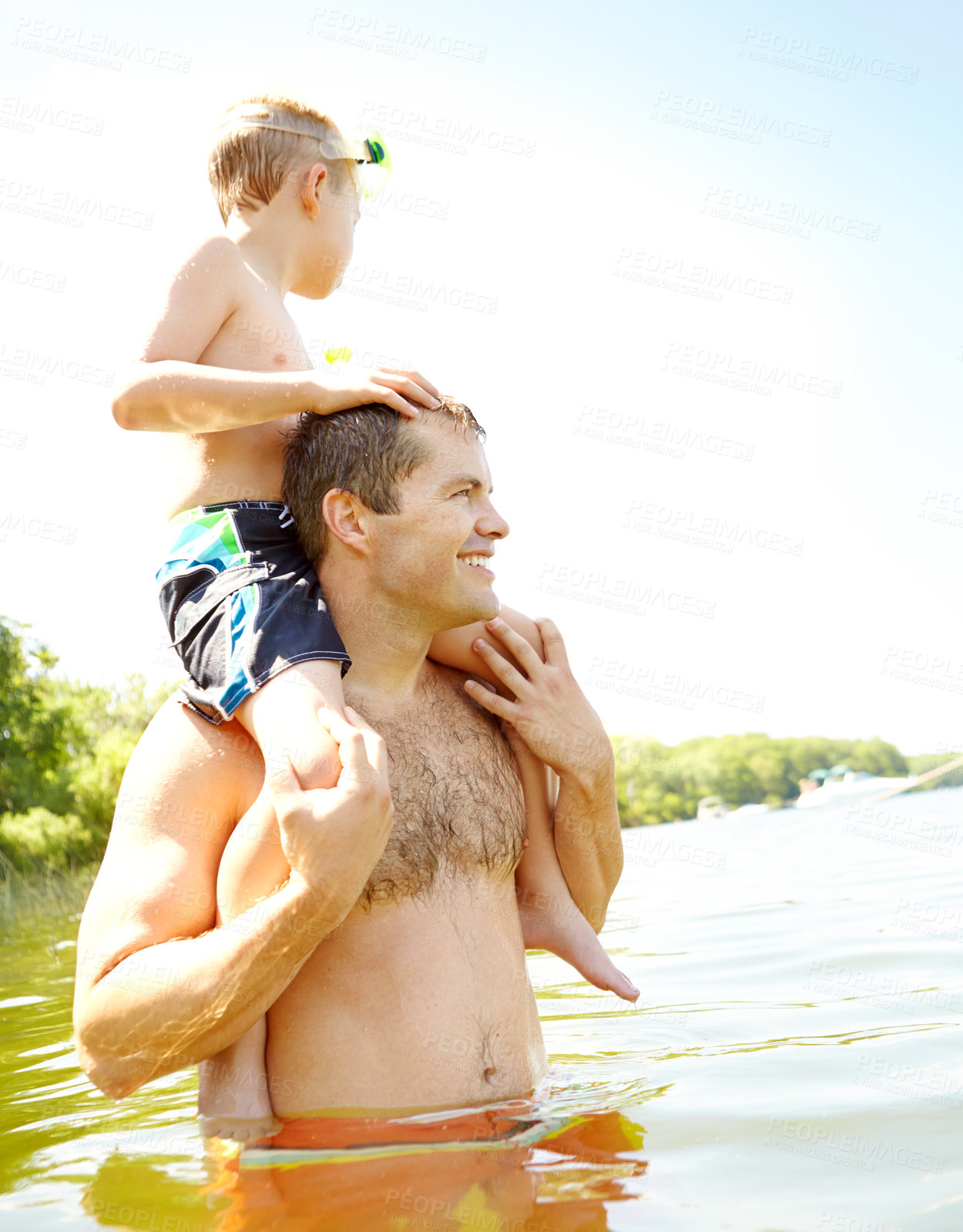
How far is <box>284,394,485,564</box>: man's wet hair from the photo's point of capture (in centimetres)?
317

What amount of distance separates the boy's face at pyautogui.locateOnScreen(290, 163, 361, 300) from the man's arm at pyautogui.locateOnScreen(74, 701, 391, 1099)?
166cm

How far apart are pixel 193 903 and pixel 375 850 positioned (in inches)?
23.9

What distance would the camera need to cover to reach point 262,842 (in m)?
2.70

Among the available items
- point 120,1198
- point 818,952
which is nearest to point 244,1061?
point 120,1198

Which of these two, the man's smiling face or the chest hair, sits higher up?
the man's smiling face

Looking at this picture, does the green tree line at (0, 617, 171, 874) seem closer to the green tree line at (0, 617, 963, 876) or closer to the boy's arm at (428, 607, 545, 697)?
the green tree line at (0, 617, 963, 876)

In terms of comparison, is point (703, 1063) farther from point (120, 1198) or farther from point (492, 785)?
point (120, 1198)

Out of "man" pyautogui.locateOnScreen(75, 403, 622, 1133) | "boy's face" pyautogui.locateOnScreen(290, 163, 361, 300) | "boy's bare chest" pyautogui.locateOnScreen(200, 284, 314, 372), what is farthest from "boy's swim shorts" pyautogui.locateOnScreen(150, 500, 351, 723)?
"boy's face" pyautogui.locateOnScreen(290, 163, 361, 300)

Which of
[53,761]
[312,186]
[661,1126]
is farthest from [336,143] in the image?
[53,761]

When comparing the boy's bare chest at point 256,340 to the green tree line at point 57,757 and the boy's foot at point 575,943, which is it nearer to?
the boy's foot at point 575,943

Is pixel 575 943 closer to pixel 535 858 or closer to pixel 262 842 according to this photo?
pixel 535 858

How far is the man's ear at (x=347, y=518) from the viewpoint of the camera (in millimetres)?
3199

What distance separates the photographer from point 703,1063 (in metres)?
3.80

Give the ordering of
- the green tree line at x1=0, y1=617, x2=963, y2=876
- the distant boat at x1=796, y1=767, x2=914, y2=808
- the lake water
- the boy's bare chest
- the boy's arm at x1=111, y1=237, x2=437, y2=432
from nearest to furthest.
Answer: the lake water < the boy's arm at x1=111, y1=237, x2=437, y2=432 < the boy's bare chest < the green tree line at x1=0, y1=617, x2=963, y2=876 < the distant boat at x1=796, y1=767, x2=914, y2=808
